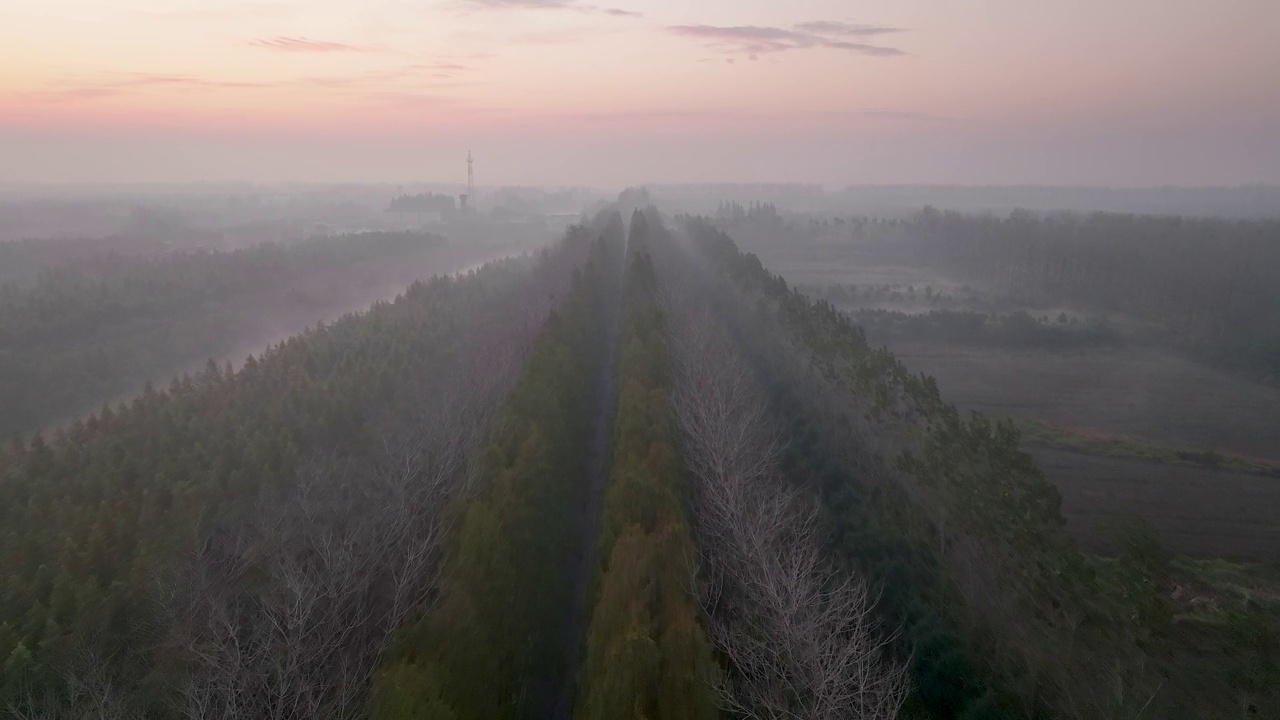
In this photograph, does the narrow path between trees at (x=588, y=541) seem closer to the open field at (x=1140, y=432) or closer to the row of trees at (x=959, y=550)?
the row of trees at (x=959, y=550)

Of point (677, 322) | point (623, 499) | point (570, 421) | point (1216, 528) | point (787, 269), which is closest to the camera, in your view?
point (623, 499)

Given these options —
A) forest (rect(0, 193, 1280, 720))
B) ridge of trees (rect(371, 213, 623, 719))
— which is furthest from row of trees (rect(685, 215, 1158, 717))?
ridge of trees (rect(371, 213, 623, 719))

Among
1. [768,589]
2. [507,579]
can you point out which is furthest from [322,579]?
[768,589]

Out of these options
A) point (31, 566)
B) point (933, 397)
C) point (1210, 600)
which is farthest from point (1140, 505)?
point (31, 566)

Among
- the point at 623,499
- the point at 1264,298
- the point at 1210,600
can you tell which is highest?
the point at 1264,298

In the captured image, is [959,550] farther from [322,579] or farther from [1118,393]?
[1118,393]

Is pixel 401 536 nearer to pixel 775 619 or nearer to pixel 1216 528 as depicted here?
pixel 775 619
